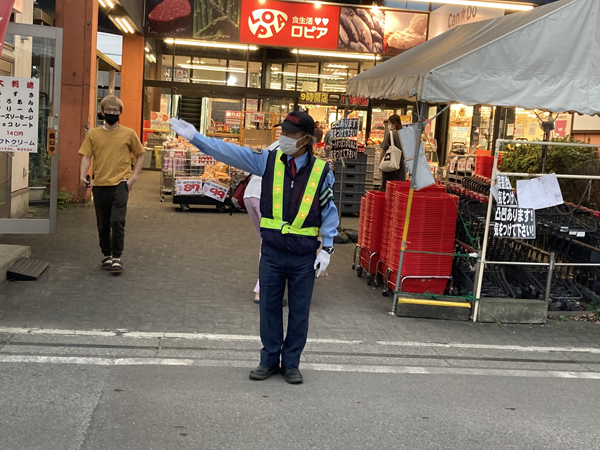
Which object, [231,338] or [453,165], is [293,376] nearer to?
[231,338]

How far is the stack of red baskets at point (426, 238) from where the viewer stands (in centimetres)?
740

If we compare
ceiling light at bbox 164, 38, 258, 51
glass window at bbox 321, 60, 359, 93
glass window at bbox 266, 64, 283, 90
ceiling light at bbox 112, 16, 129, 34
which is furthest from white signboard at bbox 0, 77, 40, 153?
glass window at bbox 321, 60, 359, 93

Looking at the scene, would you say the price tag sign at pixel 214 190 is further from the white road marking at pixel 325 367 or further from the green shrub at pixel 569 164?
the white road marking at pixel 325 367

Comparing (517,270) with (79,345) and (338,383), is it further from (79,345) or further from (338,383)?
(79,345)

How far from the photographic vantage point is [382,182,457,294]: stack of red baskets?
740 centimetres

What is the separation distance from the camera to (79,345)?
5.62m

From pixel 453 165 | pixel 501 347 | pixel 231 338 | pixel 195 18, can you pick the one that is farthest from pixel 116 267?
pixel 195 18

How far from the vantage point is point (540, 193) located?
696 centimetres

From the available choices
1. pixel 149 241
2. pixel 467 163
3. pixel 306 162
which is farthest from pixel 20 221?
pixel 467 163

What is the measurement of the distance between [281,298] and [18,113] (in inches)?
188

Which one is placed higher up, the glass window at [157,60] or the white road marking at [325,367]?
the glass window at [157,60]

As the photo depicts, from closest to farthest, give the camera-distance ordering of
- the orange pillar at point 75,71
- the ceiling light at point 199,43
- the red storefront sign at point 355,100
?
the red storefront sign at point 355,100 < the orange pillar at point 75,71 < the ceiling light at point 199,43

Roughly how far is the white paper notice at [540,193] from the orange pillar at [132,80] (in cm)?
1528

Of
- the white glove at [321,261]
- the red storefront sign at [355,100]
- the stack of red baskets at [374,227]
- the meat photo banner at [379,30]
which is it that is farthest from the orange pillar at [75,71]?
the white glove at [321,261]
